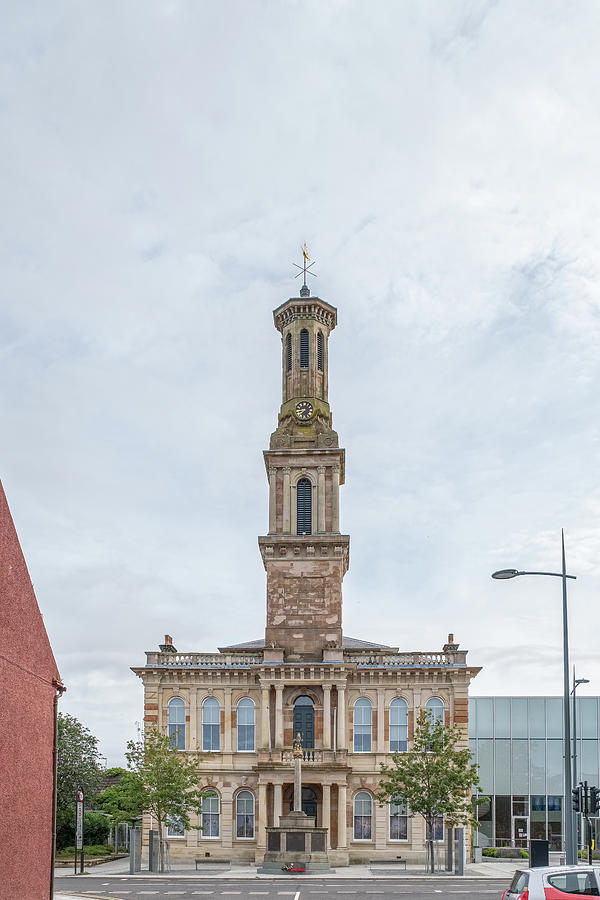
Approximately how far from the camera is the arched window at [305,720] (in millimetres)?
55312

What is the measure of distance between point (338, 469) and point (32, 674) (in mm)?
39552

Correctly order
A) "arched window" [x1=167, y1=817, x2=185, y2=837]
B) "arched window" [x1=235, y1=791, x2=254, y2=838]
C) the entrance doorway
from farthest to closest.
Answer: the entrance doorway < "arched window" [x1=235, y1=791, x2=254, y2=838] < "arched window" [x1=167, y1=817, x2=185, y2=837]

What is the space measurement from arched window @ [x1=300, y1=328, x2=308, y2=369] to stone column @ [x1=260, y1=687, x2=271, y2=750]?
19777mm

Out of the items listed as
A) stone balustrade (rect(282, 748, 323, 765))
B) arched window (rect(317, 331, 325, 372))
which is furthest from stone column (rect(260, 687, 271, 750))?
arched window (rect(317, 331, 325, 372))

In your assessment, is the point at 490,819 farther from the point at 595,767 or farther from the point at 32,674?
the point at 32,674

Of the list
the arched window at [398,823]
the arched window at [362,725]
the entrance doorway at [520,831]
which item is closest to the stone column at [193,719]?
the arched window at [362,725]

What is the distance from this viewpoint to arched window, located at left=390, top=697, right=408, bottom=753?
56.0 metres

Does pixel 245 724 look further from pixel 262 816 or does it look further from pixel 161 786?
pixel 161 786

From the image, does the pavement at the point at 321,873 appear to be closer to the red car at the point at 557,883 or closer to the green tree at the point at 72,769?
the green tree at the point at 72,769

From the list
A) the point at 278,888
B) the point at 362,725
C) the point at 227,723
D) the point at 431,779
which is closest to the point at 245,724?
the point at 227,723

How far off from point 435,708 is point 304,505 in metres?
13.5

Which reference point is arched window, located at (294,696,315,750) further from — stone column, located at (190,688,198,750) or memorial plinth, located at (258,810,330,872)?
memorial plinth, located at (258,810,330,872)

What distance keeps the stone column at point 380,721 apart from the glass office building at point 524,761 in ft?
52.8

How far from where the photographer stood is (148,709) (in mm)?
56875
